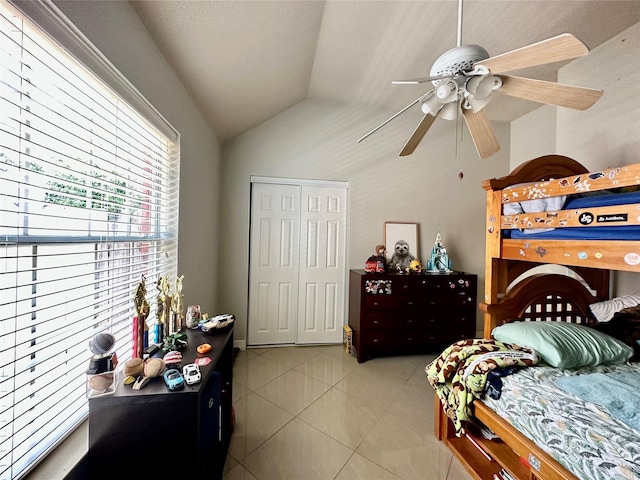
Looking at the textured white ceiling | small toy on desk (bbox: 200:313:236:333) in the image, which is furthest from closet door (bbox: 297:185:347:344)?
small toy on desk (bbox: 200:313:236:333)

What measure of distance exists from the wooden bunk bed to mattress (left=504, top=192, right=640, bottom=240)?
0.06ft

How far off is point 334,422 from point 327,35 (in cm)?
289

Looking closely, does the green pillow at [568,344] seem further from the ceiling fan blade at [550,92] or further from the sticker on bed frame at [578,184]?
the ceiling fan blade at [550,92]

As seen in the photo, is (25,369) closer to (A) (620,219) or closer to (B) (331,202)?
(A) (620,219)

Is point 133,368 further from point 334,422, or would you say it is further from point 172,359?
point 334,422

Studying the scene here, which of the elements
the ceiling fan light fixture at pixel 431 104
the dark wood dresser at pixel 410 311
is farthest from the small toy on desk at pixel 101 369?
the dark wood dresser at pixel 410 311

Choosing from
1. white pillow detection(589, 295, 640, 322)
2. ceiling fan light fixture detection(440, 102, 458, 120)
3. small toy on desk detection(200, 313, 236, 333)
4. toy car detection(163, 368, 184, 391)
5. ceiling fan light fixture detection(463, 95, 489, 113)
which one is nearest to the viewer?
toy car detection(163, 368, 184, 391)

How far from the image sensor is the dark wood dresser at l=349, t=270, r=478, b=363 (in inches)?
105

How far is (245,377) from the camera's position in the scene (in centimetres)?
233

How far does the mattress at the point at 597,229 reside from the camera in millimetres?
1059

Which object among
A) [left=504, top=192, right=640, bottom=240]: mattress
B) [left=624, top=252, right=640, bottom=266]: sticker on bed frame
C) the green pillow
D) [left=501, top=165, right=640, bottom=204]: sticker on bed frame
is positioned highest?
[left=501, top=165, right=640, bottom=204]: sticker on bed frame

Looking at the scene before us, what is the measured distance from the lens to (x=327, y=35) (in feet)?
6.42

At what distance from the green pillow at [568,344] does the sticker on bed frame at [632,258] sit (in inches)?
23.2

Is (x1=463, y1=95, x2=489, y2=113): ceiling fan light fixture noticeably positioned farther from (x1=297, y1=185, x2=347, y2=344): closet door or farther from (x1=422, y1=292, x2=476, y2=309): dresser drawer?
(x1=422, y1=292, x2=476, y2=309): dresser drawer
